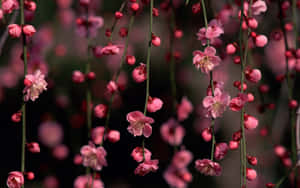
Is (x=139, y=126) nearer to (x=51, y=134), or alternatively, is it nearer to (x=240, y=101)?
(x=240, y=101)

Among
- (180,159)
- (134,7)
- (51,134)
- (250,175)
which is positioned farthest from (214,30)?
(51,134)

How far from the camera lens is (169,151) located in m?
2.11

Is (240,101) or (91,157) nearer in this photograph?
(240,101)

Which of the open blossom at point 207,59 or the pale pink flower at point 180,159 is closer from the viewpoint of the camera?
the open blossom at point 207,59

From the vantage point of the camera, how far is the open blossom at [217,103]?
2.84 ft

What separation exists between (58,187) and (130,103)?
1.63ft

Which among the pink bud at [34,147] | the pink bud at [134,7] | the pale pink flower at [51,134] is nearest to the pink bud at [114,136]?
the pink bud at [34,147]

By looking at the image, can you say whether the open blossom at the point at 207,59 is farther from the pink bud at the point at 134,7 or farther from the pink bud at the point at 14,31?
the pink bud at the point at 14,31

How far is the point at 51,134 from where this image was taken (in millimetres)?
2137

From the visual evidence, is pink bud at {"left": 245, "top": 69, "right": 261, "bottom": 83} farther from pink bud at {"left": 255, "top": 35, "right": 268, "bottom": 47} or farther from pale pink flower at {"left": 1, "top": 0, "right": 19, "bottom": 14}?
pale pink flower at {"left": 1, "top": 0, "right": 19, "bottom": 14}

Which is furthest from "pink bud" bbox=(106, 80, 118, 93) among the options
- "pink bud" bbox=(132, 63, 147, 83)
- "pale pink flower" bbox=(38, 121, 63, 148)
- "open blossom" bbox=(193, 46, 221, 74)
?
"pale pink flower" bbox=(38, 121, 63, 148)

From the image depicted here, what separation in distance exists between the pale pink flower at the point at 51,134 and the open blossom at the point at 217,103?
1.33 m

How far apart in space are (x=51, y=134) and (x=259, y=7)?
54.9 inches

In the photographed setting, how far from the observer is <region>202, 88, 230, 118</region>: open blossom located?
0.87m
